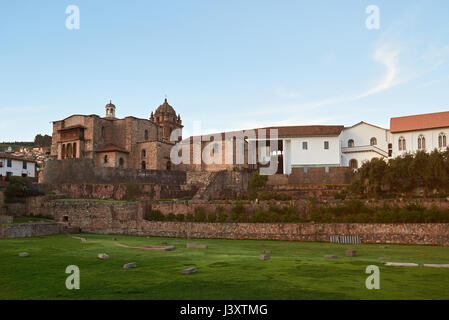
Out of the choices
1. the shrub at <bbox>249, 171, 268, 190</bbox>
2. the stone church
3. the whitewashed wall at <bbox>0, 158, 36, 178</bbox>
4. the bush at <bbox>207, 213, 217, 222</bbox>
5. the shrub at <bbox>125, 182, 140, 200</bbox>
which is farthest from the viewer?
the stone church

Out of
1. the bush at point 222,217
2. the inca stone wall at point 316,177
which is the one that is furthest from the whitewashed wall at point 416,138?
the bush at point 222,217

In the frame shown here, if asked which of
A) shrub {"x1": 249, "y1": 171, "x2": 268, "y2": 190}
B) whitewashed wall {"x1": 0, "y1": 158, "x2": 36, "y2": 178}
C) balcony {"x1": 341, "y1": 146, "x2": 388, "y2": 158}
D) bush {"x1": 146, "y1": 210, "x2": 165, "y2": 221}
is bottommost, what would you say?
bush {"x1": 146, "y1": 210, "x2": 165, "y2": 221}

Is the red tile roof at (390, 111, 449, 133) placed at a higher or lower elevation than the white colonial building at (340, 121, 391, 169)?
higher

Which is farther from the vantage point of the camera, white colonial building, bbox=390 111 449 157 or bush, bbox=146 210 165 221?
white colonial building, bbox=390 111 449 157

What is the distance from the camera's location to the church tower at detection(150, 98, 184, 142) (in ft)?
230

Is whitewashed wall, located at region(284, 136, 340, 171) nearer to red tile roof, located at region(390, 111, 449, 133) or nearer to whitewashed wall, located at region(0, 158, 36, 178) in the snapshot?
red tile roof, located at region(390, 111, 449, 133)

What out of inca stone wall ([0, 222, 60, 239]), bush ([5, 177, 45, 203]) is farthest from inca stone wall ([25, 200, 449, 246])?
bush ([5, 177, 45, 203])

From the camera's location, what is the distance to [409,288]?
8469 mm

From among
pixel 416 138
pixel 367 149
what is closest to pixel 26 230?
pixel 367 149

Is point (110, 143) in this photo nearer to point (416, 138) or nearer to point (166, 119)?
point (166, 119)

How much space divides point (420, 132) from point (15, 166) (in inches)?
2086

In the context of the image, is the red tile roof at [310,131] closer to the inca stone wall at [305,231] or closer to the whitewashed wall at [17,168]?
the inca stone wall at [305,231]
